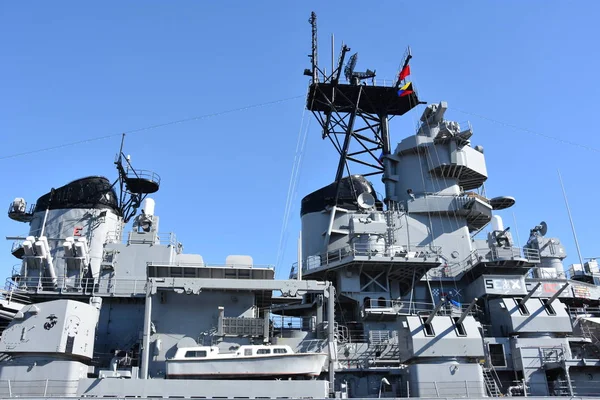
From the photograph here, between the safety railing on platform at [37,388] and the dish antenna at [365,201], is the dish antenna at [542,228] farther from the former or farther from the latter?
the safety railing on platform at [37,388]

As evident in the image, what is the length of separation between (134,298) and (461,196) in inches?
679

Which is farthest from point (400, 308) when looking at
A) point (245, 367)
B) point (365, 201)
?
point (245, 367)

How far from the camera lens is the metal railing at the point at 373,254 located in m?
22.2

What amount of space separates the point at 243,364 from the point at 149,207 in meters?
11.7

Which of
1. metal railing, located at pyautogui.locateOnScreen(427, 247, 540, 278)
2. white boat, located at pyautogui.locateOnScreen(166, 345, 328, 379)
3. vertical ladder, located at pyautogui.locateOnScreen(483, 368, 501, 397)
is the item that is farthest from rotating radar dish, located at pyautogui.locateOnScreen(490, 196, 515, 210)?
white boat, located at pyautogui.locateOnScreen(166, 345, 328, 379)

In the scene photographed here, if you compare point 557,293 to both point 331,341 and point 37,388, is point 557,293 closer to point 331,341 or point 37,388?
point 331,341

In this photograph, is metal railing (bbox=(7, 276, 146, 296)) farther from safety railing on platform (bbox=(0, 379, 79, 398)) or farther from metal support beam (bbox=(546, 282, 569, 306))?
metal support beam (bbox=(546, 282, 569, 306))

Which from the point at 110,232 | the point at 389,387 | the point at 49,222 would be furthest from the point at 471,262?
the point at 49,222

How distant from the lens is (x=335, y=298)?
22.6 m

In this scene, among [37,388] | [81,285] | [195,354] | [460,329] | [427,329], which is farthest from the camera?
[81,285]

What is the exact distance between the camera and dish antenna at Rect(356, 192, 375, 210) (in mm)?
24750

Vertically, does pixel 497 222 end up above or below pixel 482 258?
above

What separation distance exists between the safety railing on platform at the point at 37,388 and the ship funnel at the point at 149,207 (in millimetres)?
10304

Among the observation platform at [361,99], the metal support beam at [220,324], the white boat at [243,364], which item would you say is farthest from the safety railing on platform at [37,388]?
the observation platform at [361,99]
